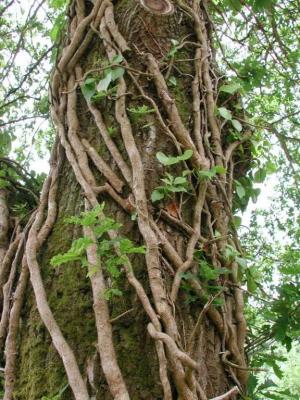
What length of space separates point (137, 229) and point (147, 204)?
70 mm

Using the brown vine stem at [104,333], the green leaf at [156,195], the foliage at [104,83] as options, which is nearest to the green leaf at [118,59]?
the foliage at [104,83]

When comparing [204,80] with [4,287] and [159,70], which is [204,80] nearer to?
[159,70]

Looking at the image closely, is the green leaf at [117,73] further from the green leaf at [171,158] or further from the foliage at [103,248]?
the foliage at [103,248]

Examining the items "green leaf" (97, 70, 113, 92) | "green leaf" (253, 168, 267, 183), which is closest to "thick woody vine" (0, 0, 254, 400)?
"green leaf" (97, 70, 113, 92)

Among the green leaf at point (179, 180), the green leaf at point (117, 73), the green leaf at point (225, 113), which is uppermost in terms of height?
the green leaf at point (117, 73)

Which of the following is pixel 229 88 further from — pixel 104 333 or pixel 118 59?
pixel 104 333

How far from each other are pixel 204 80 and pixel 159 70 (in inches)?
7.2

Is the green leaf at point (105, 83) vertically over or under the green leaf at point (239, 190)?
over

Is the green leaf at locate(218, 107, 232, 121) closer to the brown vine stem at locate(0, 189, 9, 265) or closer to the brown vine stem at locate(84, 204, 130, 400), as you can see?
the brown vine stem at locate(84, 204, 130, 400)

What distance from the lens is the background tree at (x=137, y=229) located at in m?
1.07

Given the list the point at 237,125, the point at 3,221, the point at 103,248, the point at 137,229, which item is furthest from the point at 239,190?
the point at 3,221

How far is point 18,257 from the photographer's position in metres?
1.45

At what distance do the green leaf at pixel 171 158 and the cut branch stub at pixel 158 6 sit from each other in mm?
590

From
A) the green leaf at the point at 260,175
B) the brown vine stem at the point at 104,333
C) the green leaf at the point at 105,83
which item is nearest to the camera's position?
the brown vine stem at the point at 104,333
